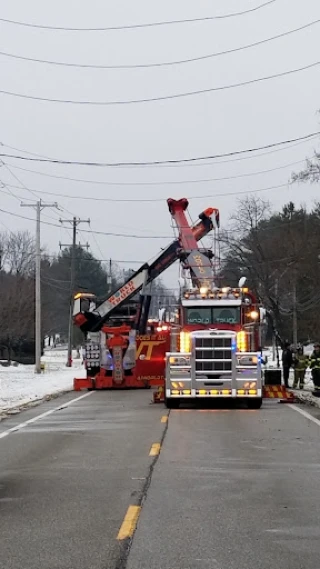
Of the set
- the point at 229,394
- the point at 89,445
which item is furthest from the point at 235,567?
the point at 229,394

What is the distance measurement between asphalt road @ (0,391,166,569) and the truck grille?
268 centimetres

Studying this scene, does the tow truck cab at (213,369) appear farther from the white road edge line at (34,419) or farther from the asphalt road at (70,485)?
the white road edge line at (34,419)

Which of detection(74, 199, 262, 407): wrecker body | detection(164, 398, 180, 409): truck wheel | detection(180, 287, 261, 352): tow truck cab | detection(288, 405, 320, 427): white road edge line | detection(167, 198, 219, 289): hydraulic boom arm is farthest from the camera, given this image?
detection(167, 198, 219, 289): hydraulic boom arm

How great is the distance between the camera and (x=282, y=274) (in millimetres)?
58812

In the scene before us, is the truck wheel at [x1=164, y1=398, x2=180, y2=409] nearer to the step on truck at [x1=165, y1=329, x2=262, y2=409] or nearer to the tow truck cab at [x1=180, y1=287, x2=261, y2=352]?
the step on truck at [x1=165, y1=329, x2=262, y2=409]

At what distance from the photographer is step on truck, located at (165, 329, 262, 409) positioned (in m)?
23.5

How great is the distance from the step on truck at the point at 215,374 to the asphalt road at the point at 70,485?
6.96 feet

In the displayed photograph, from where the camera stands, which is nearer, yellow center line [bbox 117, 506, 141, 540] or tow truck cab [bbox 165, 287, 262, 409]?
yellow center line [bbox 117, 506, 141, 540]

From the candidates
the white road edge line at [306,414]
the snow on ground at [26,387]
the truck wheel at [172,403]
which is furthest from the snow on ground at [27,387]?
the white road edge line at [306,414]

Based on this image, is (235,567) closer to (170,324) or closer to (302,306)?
(170,324)

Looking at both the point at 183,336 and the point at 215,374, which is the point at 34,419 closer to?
the point at 215,374

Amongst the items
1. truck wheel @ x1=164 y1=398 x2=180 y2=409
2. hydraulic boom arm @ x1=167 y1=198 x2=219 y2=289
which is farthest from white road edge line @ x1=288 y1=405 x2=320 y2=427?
hydraulic boom arm @ x1=167 y1=198 x2=219 y2=289

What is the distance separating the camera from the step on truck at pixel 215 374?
23484 mm

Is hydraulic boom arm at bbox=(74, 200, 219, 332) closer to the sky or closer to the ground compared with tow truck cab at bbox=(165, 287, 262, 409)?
closer to the sky
